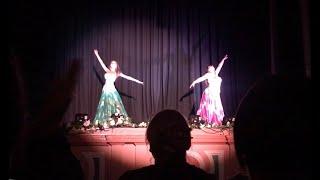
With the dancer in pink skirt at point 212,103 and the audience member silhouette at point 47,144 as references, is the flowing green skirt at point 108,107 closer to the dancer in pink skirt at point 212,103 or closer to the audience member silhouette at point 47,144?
the dancer in pink skirt at point 212,103

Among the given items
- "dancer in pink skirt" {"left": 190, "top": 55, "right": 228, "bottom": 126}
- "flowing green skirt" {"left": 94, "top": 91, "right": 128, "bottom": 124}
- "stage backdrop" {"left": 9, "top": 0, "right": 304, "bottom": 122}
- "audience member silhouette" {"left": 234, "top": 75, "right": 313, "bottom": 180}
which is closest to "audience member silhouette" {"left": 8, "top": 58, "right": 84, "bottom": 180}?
"audience member silhouette" {"left": 234, "top": 75, "right": 313, "bottom": 180}

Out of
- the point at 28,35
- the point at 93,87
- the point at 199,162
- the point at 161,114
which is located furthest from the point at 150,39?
the point at 161,114

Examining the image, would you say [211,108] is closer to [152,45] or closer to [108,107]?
[108,107]

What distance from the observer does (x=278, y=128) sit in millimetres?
578

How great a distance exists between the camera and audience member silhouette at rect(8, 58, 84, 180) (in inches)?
26.8

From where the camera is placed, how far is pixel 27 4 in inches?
418

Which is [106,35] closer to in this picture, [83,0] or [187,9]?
[83,0]

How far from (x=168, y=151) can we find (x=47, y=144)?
0.40m

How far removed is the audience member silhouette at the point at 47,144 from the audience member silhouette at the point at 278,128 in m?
0.27

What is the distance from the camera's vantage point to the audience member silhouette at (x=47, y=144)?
68 centimetres

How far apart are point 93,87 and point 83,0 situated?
198 centimetres

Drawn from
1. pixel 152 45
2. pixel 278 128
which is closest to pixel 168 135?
pixel 278 128

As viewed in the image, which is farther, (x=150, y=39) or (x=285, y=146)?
(x=150, y=39)

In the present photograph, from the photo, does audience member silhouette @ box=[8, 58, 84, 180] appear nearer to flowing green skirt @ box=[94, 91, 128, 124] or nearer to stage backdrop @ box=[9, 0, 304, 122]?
flowing green skirt @ box=[94, 91, 128, 124]
